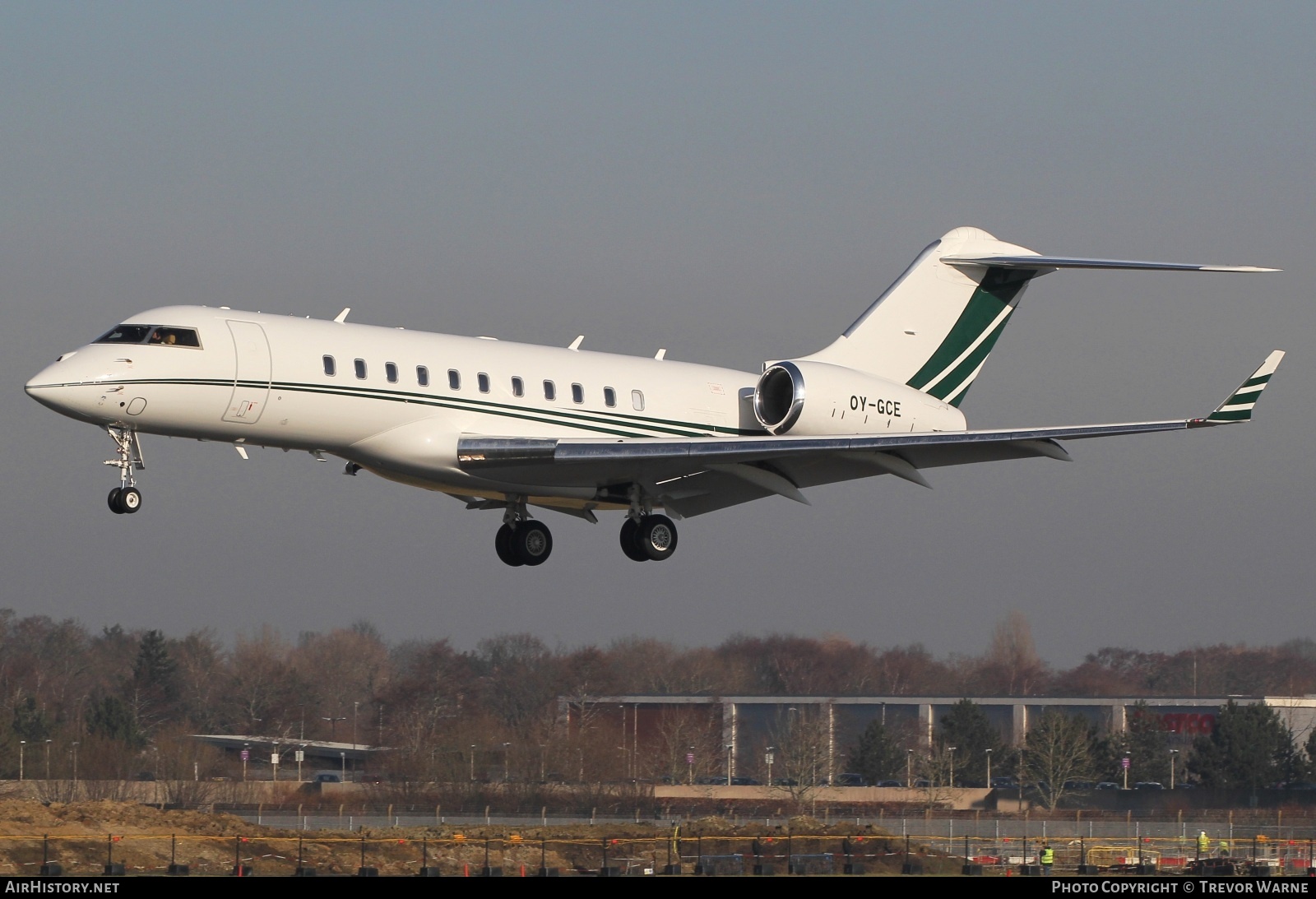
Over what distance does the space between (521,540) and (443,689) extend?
28.0 metres

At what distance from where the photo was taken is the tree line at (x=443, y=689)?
45.0 m

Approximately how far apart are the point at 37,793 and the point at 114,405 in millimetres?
23355

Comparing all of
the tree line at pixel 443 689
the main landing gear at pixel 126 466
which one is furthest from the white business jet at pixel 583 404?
the tree line at pixel 443 689

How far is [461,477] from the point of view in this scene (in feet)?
81.5

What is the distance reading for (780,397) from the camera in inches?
1071

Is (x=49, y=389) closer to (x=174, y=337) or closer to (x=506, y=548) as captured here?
(x=174, y=337)

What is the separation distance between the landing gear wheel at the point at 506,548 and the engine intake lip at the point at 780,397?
4.26m

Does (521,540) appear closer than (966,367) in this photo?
Yes

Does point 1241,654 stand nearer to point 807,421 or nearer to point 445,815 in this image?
point 445,815

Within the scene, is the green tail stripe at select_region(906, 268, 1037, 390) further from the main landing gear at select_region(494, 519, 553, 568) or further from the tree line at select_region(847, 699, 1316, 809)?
the tree line at select_region(847, 699, 1316, 809)

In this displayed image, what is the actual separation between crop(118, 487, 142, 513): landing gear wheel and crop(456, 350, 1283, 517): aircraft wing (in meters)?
4.26

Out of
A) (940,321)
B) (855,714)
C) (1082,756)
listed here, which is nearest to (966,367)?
(940,321)

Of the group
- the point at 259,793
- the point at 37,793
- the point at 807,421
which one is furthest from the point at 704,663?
the point at 807,421

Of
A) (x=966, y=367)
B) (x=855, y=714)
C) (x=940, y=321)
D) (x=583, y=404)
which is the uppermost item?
(x=940, y=321)
